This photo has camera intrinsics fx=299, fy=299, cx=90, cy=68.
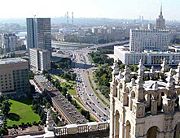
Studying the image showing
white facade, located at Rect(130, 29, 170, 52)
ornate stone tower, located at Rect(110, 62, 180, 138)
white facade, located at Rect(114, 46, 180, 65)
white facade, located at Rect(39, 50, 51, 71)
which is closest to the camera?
A: ornate stone tower, located at Rect(110, 62, 180, 138)

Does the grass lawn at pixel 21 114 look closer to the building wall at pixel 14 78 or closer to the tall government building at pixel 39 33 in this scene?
the building wall at pixel 14 78

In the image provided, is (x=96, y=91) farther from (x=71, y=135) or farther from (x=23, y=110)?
(x=71, y=135)

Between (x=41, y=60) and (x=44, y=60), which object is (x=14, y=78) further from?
(x=41, y=60)

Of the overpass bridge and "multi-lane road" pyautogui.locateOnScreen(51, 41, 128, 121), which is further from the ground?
the overpass bridge

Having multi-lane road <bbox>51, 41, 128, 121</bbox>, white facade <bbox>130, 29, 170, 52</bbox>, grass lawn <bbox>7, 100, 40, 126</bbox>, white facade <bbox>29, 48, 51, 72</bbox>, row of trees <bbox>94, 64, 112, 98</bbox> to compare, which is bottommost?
grass lawn <bbox>7, 100, 40, 126</bbox>

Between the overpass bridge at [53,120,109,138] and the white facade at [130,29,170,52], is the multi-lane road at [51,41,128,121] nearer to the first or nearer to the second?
the white facade at [130,29,170,52]

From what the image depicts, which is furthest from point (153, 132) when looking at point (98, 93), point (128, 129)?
point (98, 93)

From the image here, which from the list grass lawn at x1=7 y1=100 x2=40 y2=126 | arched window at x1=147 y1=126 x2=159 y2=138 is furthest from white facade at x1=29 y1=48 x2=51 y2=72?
arched window at x1=147 y1=126 x2=159 y2=138
